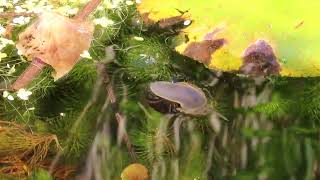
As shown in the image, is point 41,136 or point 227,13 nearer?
point 41,136

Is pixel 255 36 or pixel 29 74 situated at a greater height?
pixel 255 36

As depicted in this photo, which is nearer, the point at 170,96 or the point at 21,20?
the point at 170,96

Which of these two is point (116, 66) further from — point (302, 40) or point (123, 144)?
point (302, 40)

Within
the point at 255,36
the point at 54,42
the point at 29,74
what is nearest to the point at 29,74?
the point at 29,74

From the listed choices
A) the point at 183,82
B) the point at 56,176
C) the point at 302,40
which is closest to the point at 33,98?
the point at 56,176

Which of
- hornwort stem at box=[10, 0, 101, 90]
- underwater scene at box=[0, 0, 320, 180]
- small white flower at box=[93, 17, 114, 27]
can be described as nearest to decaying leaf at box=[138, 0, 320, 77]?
underwater scene at box=[0, 0, 320, 180]

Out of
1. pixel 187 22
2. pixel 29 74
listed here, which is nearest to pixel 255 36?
pixel 187 22

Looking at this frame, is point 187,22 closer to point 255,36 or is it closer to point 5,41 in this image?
point 255,36
